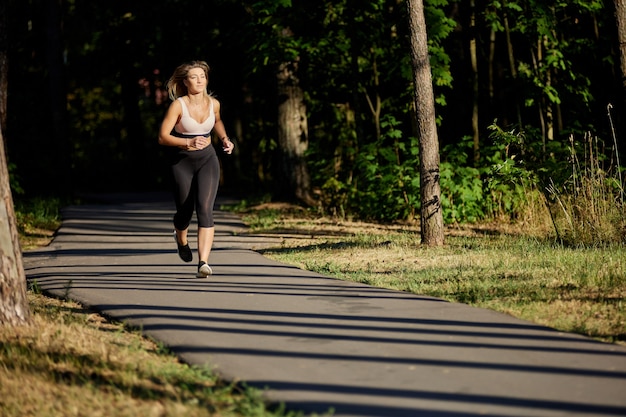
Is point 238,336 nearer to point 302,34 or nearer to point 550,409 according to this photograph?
point 550,409

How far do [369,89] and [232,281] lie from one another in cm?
1096

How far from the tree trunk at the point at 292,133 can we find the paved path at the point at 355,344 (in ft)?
34.9

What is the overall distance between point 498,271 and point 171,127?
3.36 m

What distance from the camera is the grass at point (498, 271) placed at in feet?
24.0

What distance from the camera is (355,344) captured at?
21.0 feet

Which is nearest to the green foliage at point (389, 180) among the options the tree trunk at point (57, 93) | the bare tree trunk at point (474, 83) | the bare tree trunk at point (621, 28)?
the bare tree trunk at point (474, 83)

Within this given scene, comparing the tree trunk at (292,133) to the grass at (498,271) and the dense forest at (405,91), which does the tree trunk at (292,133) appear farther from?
the grass at (498,271)

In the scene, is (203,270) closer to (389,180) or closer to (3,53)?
(389,180)

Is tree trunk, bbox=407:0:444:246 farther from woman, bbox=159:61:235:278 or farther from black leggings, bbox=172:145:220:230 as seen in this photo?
black leggings, bbox=172:145:220:230

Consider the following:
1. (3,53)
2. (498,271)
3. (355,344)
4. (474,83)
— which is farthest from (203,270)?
(3,53)

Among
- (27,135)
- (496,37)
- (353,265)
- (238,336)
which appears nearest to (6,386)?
(238,336)

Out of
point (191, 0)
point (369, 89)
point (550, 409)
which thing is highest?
point (191, 0)

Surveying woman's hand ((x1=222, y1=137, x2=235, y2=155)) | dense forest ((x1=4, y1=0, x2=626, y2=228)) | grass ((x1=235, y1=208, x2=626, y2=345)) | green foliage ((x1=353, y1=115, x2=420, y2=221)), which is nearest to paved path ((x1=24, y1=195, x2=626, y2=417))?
grass ((x1=235, y1=208, x2=626, y2=345))

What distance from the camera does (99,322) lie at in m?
7.78
